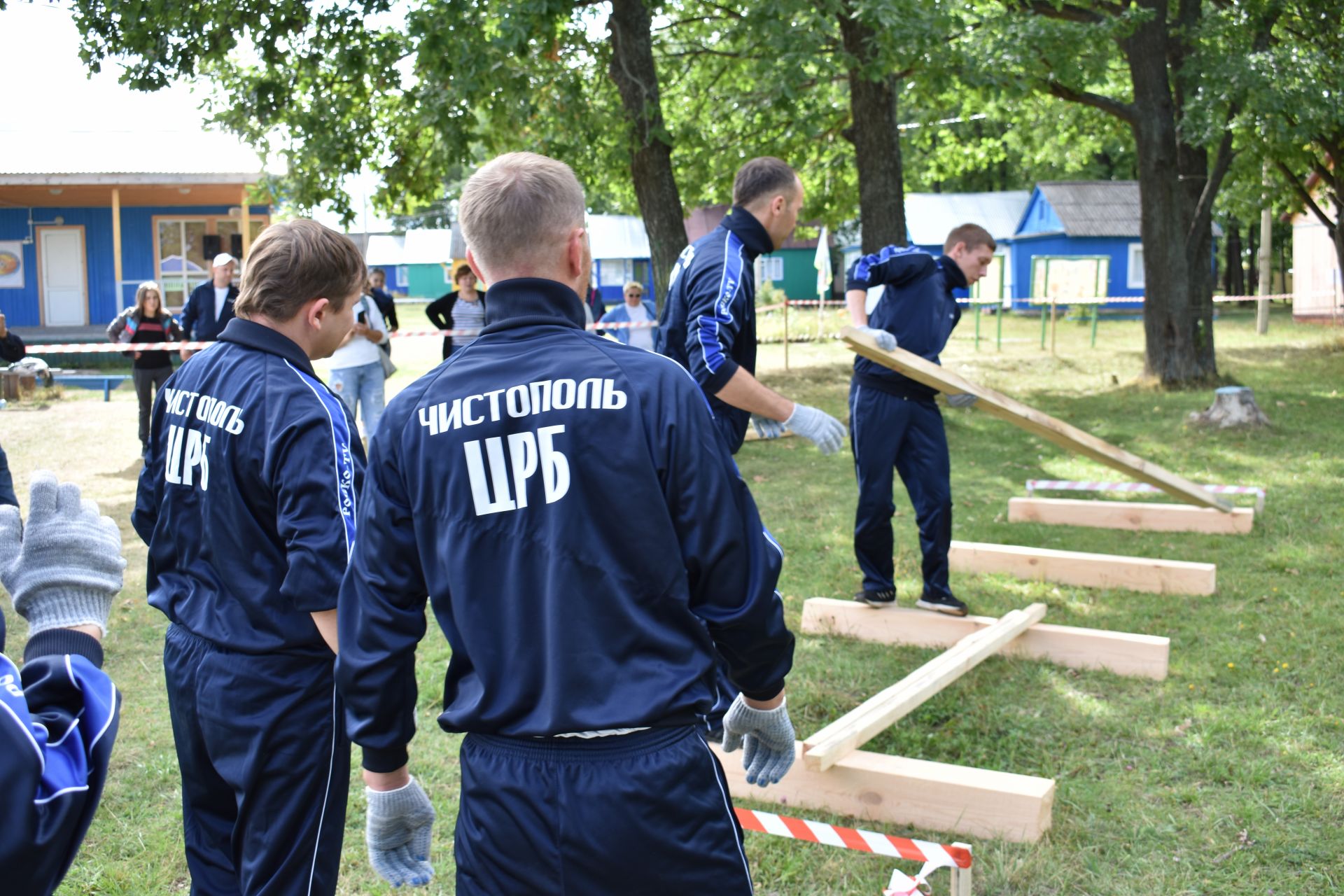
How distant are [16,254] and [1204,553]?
24741 millimetres

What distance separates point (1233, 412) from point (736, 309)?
30.0ft

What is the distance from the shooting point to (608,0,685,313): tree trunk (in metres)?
11.9

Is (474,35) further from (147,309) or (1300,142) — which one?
(1300,142)

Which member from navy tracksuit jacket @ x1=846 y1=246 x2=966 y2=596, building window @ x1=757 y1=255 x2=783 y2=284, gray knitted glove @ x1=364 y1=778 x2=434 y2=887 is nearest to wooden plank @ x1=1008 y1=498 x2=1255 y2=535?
navy tracksuit jacket @ x1=846 y1=246 x2=966 y2=596

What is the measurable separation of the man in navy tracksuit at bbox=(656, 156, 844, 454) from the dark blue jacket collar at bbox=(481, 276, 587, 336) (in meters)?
2.31

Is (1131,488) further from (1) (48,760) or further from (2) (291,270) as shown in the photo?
(1) (48,760)

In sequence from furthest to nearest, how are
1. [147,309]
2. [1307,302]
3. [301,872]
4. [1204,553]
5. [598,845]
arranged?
[1307,302], [147,309], [1204,553], [301,872], [598,845]

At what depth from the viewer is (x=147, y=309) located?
39.0 ft

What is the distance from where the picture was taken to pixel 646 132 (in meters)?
12.0

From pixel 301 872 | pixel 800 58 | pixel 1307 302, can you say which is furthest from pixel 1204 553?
pixel 1307 302

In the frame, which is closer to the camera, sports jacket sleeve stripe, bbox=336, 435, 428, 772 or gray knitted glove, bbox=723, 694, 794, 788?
sports jacket sleeve stripe, bbox=336, 435, 428, 772

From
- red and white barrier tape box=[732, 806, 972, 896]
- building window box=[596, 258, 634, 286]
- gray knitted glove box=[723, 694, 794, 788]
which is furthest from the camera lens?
building window box=[596, 258, 634, 286]

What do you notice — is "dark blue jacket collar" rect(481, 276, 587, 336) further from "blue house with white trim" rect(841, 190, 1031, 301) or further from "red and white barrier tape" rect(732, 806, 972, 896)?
"blue house with white trim" rect(841, 190, 1031, 301)

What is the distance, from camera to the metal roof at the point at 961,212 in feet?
131
